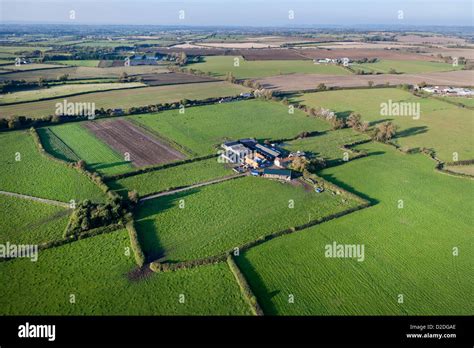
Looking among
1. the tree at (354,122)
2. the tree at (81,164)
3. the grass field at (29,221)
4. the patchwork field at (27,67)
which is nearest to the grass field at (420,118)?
the tree at (354,122)

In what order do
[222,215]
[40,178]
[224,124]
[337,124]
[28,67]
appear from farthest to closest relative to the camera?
A: [28,67]
[224,124]
[337,124]
[40,178]
[222,215]

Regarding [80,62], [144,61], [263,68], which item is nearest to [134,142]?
[263,68]

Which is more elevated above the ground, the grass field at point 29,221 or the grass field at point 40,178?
the grass field at point 40,178

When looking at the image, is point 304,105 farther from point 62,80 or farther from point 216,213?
point 62,80

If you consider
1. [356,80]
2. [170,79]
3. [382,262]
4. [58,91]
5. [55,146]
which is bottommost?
[382,262]

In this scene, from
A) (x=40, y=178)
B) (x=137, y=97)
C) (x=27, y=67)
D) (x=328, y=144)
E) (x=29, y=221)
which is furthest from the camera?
(x=27, y=67)

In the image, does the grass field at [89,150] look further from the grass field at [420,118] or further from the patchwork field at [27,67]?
the patchwork field at [27,67]

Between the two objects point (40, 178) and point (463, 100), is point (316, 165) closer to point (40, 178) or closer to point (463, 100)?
point (40, 178)
